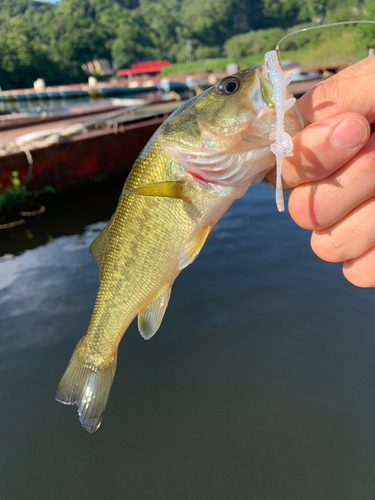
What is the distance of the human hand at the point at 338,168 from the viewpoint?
1.34 metres

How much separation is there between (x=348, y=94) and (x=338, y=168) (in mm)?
291

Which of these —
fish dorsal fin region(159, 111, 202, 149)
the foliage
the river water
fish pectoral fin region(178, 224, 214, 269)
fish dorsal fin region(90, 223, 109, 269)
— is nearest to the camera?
fish dorsal fin region(159, 111, 202, 149)

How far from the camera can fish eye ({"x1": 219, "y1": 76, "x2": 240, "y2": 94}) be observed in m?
1.52

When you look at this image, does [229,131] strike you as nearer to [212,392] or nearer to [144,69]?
[212,392]

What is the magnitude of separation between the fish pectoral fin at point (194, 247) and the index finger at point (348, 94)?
789 mm

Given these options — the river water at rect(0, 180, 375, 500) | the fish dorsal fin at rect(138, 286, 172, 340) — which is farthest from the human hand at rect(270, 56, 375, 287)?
the river water at rect(0, 180, 375, 500)

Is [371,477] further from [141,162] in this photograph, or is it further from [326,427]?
[141,162]

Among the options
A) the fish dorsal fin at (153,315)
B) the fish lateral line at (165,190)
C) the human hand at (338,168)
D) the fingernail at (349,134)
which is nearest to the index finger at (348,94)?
the human hand at (338,168)

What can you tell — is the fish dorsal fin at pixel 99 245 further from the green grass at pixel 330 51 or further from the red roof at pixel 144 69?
the red roof at pixel 144 69

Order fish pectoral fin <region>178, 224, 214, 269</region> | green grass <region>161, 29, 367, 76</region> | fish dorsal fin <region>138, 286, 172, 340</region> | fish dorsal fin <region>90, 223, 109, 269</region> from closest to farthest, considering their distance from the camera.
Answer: fish pectoral fin <region>178, 224, 214, 269</region> → fish dorsal fin <region>138, 286, 172, 340</region> → fish dorsal fin <region>90, 223, 109, 269</region> → green grass <region>161, 29, 367, 76</region>

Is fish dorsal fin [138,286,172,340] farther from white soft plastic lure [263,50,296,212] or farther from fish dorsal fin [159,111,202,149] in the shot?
white soft plastic lure [263,50,296,212]

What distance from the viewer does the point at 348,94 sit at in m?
1.35

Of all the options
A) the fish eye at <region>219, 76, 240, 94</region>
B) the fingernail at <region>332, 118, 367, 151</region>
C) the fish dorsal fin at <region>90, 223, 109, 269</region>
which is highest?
the fish eye at <region>219, 76, 240, 94</region>

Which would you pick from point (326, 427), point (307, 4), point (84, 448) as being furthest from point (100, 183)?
point (307, 4)
